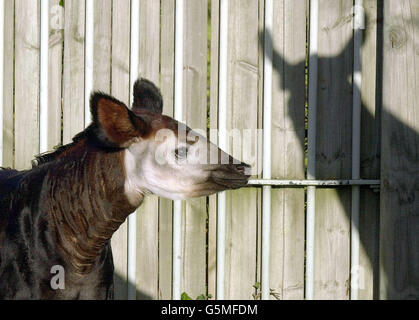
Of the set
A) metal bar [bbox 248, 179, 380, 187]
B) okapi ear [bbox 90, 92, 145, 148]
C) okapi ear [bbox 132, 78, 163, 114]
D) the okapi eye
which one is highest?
okapi ear [bbox 132, 78, 163, 114]

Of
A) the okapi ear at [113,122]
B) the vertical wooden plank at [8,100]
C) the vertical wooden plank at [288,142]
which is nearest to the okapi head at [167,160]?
the okapi ear at [113,122]

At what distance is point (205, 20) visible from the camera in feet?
15.4

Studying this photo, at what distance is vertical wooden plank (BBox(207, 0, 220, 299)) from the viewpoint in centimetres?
469

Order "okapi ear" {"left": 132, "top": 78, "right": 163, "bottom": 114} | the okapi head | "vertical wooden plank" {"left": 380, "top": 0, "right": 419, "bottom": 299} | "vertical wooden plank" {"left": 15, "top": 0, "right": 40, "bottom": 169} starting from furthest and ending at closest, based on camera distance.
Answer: "vertical wooden plank" {"left": 15, "top": 0, "right": 40, "bottom": 169}
"vertical wooden plank" {"left": 380, "top": 0, "right": 419, "bottom": 299}
"okapi ear" {"left": 132, "top": 78, "right": 163, "bottom": 114}
the okapi head

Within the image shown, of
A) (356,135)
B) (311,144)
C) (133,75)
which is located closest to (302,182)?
(311,144)

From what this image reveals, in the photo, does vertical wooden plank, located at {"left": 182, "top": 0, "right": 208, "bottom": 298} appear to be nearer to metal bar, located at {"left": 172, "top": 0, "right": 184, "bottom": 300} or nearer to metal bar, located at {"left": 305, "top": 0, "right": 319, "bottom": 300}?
metal bar, located at {"left": 172, "top": 0, "right": 184, "bottom": 300}

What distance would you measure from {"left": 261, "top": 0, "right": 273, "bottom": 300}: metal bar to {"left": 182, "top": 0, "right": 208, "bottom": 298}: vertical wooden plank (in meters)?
0.41

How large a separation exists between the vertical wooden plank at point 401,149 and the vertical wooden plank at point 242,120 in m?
0.87

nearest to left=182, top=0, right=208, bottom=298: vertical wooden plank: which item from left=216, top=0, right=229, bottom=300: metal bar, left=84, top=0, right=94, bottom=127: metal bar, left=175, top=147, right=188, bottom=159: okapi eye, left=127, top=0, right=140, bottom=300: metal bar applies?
left=216, top=0, right=229, bottom=300: metal bar

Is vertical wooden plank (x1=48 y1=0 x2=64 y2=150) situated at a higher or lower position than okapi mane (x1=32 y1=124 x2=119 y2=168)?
higher

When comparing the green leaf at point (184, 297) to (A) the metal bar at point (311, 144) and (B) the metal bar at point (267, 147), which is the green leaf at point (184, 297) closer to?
(B) the metal bar at point (267, 147)

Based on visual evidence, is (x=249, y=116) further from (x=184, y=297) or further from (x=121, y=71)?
(x=184, y=297)
